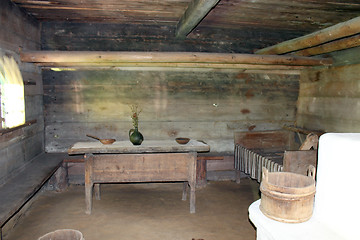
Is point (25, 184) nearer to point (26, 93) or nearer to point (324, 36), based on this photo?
point (26, 93)

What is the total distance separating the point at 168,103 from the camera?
639 cm

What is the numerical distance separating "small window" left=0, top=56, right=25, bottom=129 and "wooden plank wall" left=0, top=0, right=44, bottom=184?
6.0 inches

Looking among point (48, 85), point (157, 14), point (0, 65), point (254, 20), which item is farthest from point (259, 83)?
point (0, 65)

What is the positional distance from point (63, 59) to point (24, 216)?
9.09 feet

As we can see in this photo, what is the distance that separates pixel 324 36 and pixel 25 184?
4926mm

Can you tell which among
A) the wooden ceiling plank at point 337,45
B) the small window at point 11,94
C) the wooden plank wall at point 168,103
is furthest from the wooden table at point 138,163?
the wooden ceiling plank at point 337,45

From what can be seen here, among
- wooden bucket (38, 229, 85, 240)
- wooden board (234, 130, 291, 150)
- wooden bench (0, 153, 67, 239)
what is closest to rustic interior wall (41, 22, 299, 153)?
wooden board (234, 130, 291, 150)

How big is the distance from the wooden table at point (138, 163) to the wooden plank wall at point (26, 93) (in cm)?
92

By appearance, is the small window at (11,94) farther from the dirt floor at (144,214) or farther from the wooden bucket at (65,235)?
the wooden bucket at (65,235)

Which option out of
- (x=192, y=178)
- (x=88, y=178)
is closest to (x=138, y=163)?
(x=88, y=178)

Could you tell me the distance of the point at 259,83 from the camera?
22.1 ft

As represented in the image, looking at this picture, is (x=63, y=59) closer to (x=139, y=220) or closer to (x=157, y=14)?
(x=157, y=14)

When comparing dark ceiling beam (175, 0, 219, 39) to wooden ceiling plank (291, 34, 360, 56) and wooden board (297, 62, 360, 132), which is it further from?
wooden board (297, 62, 360, 132)

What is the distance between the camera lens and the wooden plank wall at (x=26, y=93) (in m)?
4.09
